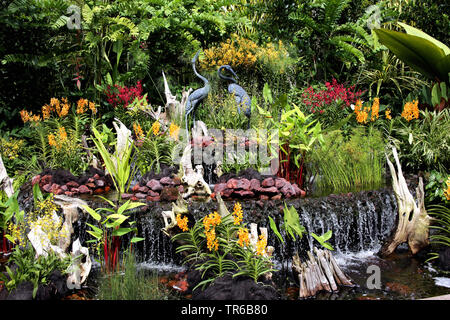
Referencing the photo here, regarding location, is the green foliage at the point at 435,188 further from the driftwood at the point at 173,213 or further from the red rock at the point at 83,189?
the red rock at the point at 83,189

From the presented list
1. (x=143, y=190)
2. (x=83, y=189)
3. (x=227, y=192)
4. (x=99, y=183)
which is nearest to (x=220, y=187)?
(x=227, y=192)

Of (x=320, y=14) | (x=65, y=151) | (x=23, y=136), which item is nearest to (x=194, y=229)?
(x=65, y=151)

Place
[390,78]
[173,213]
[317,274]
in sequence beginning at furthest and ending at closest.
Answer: [390,78] → [173,213] → [317,274]

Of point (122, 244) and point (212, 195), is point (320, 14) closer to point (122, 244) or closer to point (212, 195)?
point (212, 195)

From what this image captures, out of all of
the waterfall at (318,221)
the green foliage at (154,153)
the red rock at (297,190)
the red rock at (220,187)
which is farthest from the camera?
the green foliage at (154,153)

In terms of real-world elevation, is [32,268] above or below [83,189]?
below

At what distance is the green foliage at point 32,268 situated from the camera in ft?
11.0

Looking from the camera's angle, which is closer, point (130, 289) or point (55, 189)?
point (130, 289)

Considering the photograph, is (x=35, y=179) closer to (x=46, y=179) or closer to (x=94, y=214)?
(x=46, y=179)

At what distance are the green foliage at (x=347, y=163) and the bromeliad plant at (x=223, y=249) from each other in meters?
2.31

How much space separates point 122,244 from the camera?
169 inches

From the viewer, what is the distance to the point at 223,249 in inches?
148

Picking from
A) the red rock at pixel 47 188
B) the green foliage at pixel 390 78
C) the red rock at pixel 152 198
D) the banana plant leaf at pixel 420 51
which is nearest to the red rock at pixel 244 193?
the red rock at pixel 152 198

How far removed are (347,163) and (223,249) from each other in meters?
2.88
